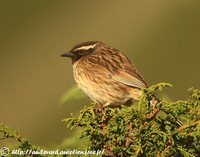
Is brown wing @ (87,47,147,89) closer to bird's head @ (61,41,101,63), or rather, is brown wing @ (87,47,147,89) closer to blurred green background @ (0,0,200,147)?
bird's head @ (61,41,101,63)

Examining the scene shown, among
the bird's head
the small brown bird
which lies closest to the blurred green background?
the bird's head

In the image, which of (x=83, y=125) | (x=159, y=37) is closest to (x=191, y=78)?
(x=159, y=37)

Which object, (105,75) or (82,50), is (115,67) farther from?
(82,50)

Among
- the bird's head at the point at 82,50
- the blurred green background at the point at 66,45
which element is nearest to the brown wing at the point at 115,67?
the bird's head at the point at 82,50

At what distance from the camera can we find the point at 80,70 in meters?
9.23

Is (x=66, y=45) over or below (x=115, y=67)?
over

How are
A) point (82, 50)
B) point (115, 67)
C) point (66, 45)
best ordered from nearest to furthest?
point (115, 67) < point (82, 50) < point (66, 45)

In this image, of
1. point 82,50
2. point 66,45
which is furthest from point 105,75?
point 66,45

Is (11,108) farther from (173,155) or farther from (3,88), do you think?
(173,155)

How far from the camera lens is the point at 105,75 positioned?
9.09m

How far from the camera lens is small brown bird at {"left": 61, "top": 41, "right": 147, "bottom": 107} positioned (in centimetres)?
881

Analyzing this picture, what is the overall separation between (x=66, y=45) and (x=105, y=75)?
63.5ft

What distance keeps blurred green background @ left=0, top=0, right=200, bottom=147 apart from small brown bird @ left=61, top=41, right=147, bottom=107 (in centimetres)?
878

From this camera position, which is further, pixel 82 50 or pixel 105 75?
pixel 82 50
